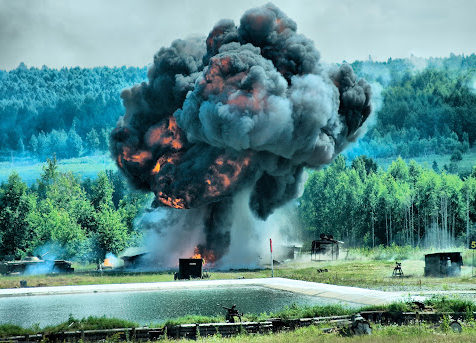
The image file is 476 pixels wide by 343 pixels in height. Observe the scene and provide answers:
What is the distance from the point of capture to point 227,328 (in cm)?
2633

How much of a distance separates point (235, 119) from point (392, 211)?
202 ft

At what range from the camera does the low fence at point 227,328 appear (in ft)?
82.0

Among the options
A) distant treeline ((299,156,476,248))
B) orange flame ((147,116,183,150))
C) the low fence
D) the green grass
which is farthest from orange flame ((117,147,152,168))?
the low fence

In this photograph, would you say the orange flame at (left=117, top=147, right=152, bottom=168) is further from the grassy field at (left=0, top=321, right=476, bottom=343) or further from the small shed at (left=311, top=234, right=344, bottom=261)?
the grassy field at (left=0, top=321, right=476, bottom=343)

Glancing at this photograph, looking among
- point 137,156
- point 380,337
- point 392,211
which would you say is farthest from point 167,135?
point 380,337

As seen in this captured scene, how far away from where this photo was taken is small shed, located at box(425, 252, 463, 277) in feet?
163

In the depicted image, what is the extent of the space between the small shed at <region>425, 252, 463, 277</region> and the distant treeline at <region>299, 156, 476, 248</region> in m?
57.4

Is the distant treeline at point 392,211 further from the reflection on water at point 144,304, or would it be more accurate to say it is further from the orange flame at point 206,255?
the reflection on water at point 144,304

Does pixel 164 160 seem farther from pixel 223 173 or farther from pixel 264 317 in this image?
pixel 264 317

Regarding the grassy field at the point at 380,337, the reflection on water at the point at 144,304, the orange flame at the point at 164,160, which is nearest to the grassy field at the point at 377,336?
the grassy field at the point at 380,337

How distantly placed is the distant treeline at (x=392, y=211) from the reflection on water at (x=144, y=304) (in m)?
71.4

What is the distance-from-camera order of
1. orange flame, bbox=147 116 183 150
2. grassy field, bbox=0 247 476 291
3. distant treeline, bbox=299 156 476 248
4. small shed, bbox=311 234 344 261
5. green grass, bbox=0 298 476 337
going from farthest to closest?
distant treeline, bbox=299 156 476 248 < small shed, bbox=311 234 344 261 < orange flame, bbox=147 116 183 150 < grassy field, bbox=0 247 476 291 < green grass, bbox=0 298 476 337

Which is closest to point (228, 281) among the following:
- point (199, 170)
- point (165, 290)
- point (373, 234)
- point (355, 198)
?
point (165, 290)

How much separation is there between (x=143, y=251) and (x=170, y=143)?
1635 centimetres
